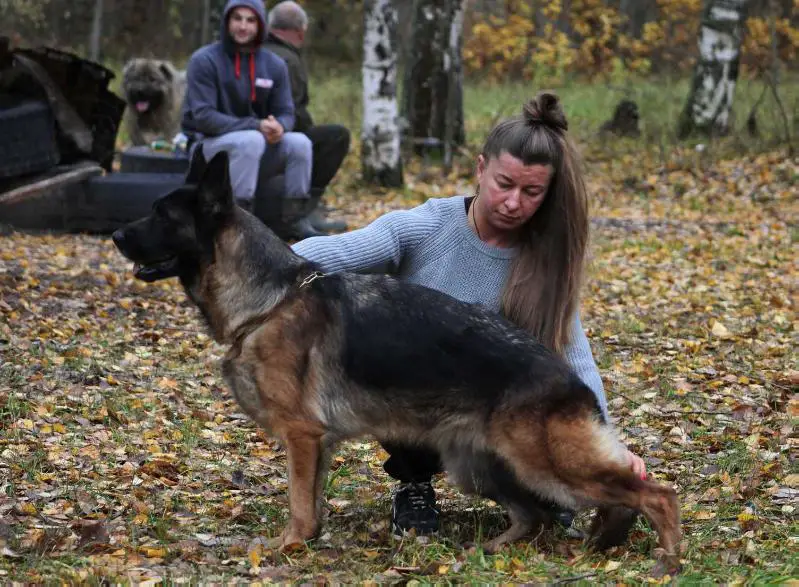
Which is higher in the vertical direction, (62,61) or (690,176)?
(62,61)

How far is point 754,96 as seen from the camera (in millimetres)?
19297

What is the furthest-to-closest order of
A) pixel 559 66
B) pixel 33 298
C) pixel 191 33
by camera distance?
pixel 191 33 → pixel 559 66 → pixel 33 298

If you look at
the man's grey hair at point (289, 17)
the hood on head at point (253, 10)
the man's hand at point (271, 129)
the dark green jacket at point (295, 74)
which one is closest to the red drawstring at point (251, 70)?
the hood on head at point (253, 10)

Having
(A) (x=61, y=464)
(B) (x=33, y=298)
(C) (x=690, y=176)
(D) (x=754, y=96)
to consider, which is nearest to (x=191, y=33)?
(D) (x=754, y=96)

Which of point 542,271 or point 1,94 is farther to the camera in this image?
point 1,94

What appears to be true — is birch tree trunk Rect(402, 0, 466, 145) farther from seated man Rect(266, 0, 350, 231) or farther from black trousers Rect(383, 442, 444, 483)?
black trousers Rect(383, 442, 444, 483)

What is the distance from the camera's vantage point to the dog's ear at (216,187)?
12.8 feet

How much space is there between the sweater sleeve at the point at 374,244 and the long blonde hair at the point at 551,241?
42 centimetres

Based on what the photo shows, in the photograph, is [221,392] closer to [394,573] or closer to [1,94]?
[394,573]

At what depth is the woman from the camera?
13.5ft

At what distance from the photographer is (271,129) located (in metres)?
9.85

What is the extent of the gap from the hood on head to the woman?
5.99 meters

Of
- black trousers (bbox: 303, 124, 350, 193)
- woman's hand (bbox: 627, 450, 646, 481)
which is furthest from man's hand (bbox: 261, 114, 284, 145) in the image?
woman's hand (bbox: 627, 450, 646, 481)

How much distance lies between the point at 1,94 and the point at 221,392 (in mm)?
5362
